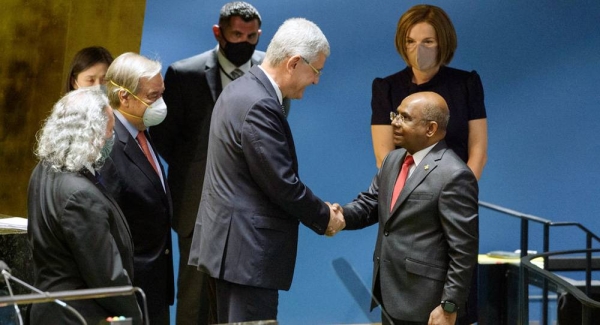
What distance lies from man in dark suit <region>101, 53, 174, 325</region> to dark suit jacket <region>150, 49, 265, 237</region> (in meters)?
1.13

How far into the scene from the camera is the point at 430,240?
399 cm

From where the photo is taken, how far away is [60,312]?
3.34 m

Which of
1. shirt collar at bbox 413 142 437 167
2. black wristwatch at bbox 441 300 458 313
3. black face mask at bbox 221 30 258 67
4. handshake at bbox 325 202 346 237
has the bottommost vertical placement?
black wristwatch at bbox 441 300 458 313

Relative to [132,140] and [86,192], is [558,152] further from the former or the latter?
[86,192]

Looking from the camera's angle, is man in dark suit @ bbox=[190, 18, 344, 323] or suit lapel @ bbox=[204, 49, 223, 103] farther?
suit lapel @ bbox=[204, 49, 223, 103]

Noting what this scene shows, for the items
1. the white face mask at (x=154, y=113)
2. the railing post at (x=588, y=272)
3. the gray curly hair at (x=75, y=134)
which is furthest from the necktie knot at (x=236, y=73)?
the railing post at (x=588, y=272)

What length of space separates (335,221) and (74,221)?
128cm

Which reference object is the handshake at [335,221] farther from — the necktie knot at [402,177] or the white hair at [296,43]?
the white hair at [296,43]

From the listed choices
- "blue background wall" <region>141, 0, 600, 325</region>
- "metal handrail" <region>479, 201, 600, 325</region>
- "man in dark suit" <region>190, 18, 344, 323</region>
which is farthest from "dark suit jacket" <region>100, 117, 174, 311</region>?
"blue background wall" <region>141, 0, 600, 325</region>

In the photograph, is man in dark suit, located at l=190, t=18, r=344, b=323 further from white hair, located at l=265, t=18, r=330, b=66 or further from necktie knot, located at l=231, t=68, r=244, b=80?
necktie knot, located at l=231, t=68, r=244, b=80

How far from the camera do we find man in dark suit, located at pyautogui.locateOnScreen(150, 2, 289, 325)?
18.2ft

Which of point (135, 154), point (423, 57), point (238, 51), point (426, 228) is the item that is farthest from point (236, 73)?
point (426, 228)

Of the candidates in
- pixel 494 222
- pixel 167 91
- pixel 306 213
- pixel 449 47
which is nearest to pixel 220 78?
pixel 167 91

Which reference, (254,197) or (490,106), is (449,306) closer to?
(254,197)
